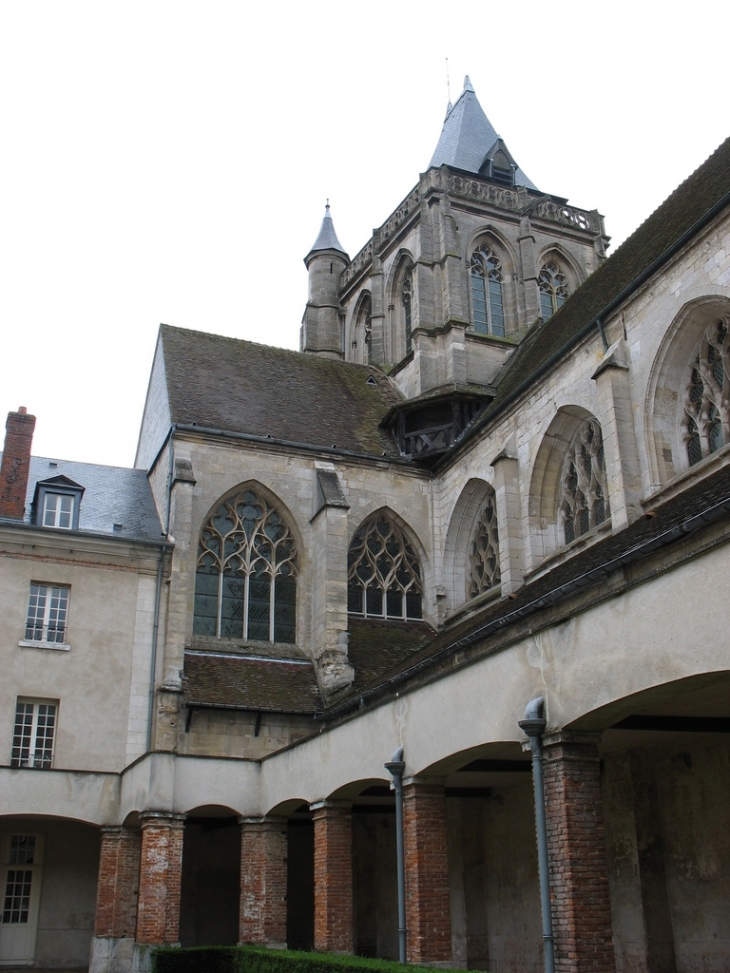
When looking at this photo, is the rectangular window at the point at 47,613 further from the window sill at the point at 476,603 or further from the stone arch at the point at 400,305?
the stone arch at the point at 400,305

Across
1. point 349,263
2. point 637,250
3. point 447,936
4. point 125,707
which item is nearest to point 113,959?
point 125,707

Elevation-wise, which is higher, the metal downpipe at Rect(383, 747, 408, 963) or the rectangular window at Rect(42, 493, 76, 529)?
the rectangular window at Rect(42, 493, 76, 529)

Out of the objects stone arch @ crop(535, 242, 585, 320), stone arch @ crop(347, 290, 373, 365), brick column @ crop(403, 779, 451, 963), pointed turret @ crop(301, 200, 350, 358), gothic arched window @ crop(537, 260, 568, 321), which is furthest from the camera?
pointed turret @ crop(301, 200, 350, 358)

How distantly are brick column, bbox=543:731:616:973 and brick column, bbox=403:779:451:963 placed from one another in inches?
109

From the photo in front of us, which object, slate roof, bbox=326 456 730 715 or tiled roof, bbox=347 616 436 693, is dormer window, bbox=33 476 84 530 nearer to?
tiled roof, bbox=347 616 436 693

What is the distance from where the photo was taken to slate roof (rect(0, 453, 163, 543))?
21016mm

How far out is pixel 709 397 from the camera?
15.6 metres

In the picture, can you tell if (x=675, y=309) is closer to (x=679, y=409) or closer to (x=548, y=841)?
(x=679, y=409)

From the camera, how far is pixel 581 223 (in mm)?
30609

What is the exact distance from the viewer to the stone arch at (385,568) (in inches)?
896

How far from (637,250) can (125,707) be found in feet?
44.9

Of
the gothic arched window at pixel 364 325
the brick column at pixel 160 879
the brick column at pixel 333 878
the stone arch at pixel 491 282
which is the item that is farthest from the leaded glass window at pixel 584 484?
the gothic arched window at pixel 364 325

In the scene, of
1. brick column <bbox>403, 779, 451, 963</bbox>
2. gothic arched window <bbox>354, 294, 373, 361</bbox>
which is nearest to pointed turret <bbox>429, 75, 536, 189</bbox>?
gothic arched window <bbox>354, 294, 373, 361</bbox>

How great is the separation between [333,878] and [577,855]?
6293 millimetres
